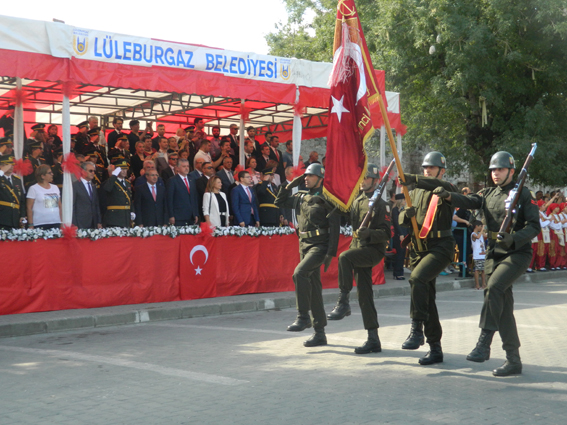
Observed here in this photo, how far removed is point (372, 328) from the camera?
738cm

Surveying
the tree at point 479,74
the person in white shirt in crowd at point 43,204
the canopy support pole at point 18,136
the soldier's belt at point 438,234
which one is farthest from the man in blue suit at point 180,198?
the tree at point 479,74

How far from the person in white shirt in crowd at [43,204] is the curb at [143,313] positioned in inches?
57.9

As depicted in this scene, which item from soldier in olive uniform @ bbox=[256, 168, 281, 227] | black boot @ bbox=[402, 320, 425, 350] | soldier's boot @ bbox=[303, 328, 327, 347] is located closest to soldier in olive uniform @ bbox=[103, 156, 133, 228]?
soldier in olive uniform @ bbox=[256, 168, 281, 227]

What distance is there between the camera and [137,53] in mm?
11375

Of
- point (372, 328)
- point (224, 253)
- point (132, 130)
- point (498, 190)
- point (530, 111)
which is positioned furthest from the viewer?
point (530, 111)

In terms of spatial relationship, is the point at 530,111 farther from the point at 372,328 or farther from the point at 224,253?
the point at 372,328

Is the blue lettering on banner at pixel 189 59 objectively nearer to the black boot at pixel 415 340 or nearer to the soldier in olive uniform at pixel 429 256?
the soldier in olive uniform at pixel 429 256

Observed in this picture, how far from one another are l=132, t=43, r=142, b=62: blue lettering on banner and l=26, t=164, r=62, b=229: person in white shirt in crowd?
2.37m

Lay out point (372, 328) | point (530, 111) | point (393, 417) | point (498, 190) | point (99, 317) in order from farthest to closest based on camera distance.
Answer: point (530, 111), point (99, 317), point (372, 328), point (498, 190), point (393, 417)

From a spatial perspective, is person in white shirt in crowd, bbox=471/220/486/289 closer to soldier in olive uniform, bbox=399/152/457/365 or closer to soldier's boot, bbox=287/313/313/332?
soldier's boot, bbox=287/313/313/332

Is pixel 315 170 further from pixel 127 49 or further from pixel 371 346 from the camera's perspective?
pixel 127 49

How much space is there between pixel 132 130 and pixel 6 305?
18.2 feet

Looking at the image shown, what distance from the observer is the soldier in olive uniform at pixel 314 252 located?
7.92 m

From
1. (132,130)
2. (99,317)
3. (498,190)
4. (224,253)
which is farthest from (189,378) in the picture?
(132,130)
